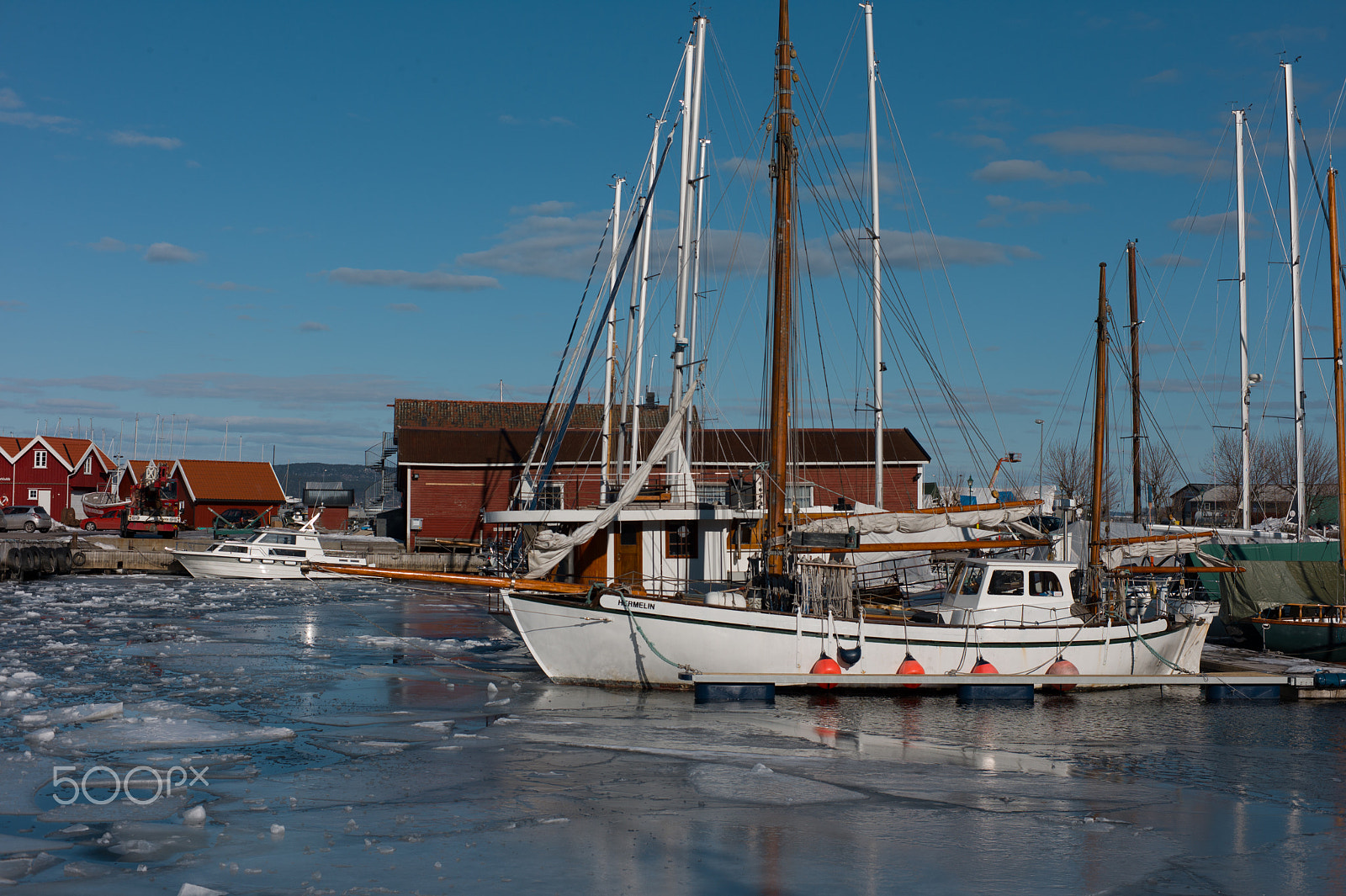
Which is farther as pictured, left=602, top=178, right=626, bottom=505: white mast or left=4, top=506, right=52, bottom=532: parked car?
left=4, top=506, right=52, bottom=532: parked car

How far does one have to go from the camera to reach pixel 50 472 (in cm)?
7106

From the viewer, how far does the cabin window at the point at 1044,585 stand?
Answer: 69.2 feet

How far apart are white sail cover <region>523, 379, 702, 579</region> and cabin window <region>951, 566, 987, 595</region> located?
253 inches

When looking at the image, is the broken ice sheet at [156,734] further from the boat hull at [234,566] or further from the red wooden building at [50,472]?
the red wooden building at [50,472]

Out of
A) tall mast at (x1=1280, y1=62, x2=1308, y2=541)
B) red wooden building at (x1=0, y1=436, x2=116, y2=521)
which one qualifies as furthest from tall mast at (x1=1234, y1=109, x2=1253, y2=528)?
red wooden building at (x1=0, y1=436, x2=116, y2=521)

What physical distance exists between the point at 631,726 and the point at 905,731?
13.9ft

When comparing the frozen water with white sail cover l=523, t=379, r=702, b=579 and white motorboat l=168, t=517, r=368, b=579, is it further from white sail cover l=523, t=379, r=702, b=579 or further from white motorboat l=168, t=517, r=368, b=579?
white motorboat l=168, t=517, r=368, b=579

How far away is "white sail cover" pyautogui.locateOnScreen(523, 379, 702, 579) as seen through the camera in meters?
20.9

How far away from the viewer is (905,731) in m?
16.6

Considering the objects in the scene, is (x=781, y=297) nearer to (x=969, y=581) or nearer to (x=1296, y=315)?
(x=969, y=581)

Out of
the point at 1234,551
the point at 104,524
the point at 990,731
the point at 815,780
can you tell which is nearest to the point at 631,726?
the point at 815,780

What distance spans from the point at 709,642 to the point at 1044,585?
7.02m

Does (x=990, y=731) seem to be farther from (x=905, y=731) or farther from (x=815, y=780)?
(x=815, y=780)

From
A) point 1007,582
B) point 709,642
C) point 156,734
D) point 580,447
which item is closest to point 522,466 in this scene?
point 580,447
